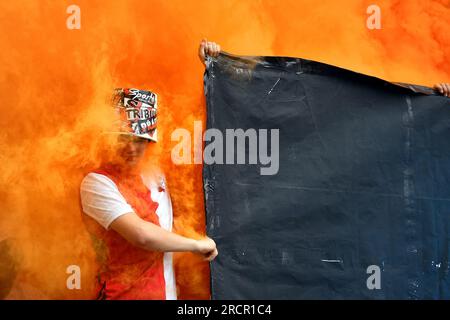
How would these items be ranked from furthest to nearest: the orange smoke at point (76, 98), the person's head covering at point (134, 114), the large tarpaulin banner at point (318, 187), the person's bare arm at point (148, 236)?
the orange smoke at point (76, 98), the large tarpaulin banner at point (318, 187), the person's head covering at point (134, 114), the person's bare arm at point (148, 236)

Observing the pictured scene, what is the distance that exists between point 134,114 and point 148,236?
22.2 inches

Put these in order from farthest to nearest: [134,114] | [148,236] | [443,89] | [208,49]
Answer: [443,89]
[208,49]
[134,114]
[148,236]

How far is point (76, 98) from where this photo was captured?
3.12m

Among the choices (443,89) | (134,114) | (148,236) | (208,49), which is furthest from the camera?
(443,89)

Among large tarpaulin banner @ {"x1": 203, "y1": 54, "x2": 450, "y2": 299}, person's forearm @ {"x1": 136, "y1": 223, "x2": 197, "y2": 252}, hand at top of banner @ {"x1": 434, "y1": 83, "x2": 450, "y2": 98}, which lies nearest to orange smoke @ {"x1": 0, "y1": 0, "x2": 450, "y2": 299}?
large tarpaulin banner @ {"x1": 203, "y1": 54, "x2": 450, "y2": 299}

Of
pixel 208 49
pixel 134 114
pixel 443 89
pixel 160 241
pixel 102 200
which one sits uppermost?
pixel 208 49

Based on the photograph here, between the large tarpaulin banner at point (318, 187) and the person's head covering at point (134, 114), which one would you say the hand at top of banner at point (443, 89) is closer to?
the large tarpaulin banner at point (318, 187)

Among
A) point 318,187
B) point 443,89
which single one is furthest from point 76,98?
point 443,89

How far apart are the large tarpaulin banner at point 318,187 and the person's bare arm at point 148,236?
0.24 m

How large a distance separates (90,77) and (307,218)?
1.46 meters

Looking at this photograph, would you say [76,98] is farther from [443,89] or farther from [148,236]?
[443,89]

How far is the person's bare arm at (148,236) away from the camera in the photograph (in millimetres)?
2309

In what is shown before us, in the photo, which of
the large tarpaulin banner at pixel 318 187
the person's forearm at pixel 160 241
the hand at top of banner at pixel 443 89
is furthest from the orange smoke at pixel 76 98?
the hand at top of banner at pixel 443 89
